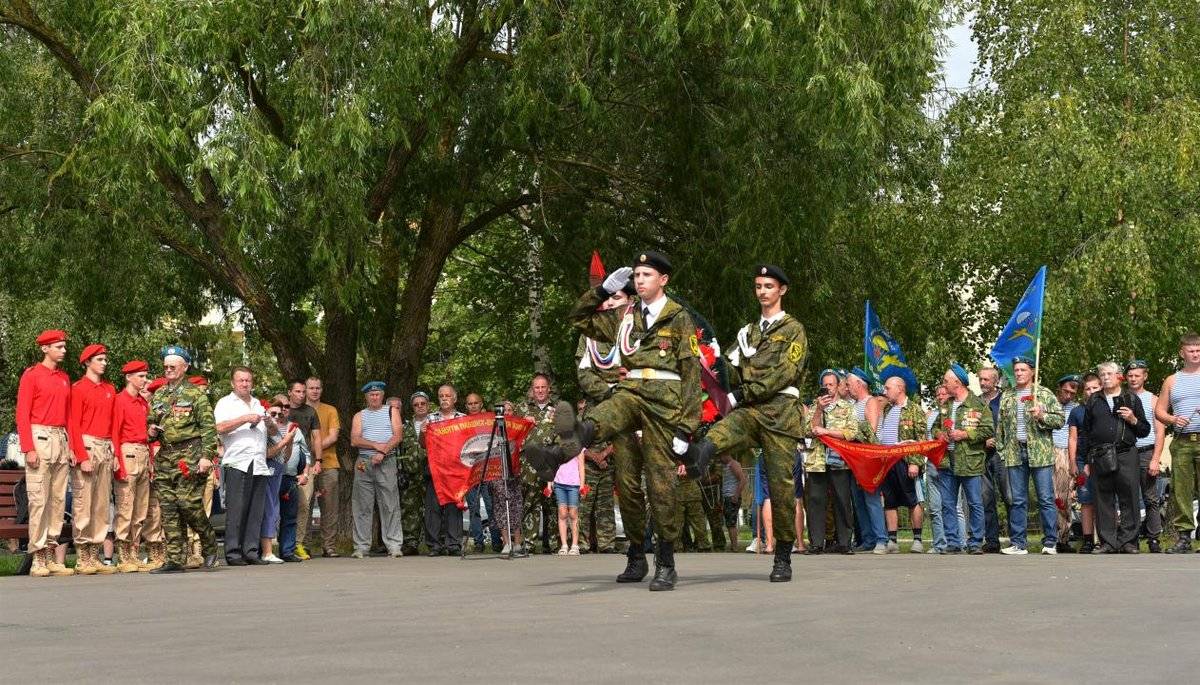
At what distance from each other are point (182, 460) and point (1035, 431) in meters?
8.31

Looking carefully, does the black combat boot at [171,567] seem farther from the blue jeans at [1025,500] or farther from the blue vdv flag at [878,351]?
the blue vdv flag at [878,351]

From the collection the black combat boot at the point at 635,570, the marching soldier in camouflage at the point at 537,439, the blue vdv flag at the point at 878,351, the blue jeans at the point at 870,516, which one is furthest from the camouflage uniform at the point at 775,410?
the blue vdv flag at the point at 878,351

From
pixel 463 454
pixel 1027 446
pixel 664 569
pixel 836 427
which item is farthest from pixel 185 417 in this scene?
pixel 1027 446

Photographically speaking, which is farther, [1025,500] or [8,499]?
[1025,500]

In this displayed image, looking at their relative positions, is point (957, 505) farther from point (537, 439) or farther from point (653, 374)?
point (653, 374)

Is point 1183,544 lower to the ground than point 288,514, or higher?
lower

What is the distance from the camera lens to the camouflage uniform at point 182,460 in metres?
15.7

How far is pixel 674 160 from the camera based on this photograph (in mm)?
21703

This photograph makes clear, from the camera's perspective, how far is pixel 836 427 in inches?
736

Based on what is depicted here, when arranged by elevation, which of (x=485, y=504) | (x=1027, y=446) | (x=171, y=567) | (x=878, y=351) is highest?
(x=878, y=351)

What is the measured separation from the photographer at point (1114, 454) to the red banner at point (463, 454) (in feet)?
19.4

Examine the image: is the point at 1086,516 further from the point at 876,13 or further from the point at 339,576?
the point at 339,576

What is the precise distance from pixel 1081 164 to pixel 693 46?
48.4 ft

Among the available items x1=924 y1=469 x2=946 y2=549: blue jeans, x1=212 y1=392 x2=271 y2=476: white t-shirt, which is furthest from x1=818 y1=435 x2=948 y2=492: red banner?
x1=212 y1=392 x2=271 y2=476: white t-shirt
